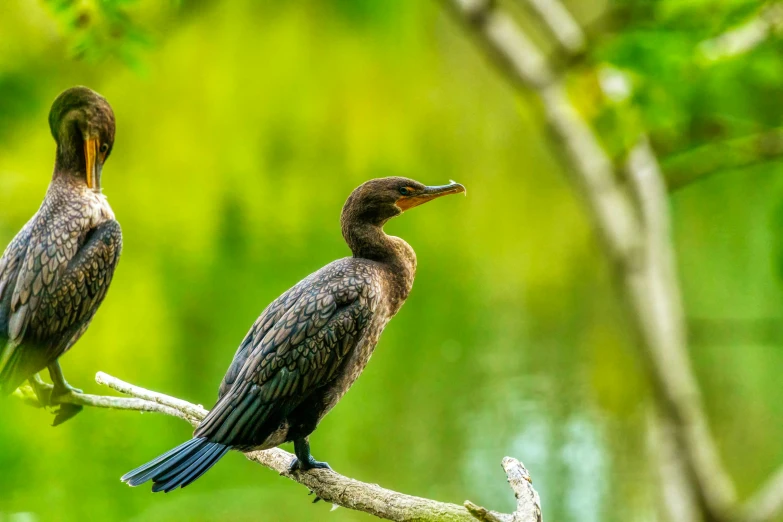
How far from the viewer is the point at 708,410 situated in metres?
9.20

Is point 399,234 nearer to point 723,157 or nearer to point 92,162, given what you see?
point 723,157

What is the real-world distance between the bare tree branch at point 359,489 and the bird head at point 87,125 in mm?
310

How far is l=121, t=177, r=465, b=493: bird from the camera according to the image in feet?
3.72

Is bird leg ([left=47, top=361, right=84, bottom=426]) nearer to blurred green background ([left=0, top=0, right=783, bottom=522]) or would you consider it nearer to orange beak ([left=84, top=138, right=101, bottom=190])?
blurred green background ([left=0, top=0, right=783, bottom=522])

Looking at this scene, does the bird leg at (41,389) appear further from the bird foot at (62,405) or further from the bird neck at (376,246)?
the bird neck at (376,246)

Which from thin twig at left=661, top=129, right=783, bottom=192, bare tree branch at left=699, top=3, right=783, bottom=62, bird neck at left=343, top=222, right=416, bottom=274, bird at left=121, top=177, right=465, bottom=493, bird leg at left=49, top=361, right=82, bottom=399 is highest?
bare tree branch at left=699, top=3, right=783, bottom=62

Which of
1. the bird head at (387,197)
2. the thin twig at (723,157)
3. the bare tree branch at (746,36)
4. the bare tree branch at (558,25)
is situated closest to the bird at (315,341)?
the bird head at (387,197)

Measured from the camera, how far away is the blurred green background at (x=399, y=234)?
2.27m

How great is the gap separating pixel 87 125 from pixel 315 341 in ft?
1.48

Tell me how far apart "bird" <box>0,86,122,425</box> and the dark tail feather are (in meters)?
0.24

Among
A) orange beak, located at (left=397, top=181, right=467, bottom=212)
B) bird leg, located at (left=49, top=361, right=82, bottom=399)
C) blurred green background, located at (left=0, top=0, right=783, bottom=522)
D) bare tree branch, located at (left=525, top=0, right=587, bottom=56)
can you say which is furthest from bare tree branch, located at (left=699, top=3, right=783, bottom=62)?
bird leg, located at (left=49, top=361, right=82, bottom=399)

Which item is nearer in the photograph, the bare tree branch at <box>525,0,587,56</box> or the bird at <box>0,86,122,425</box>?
the bird at <box>0,86,122,425</box>

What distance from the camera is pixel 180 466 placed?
1.04 meters

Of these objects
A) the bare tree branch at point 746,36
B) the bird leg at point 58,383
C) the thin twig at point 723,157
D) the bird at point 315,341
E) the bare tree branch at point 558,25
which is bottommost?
the bird leg at point 58,383
